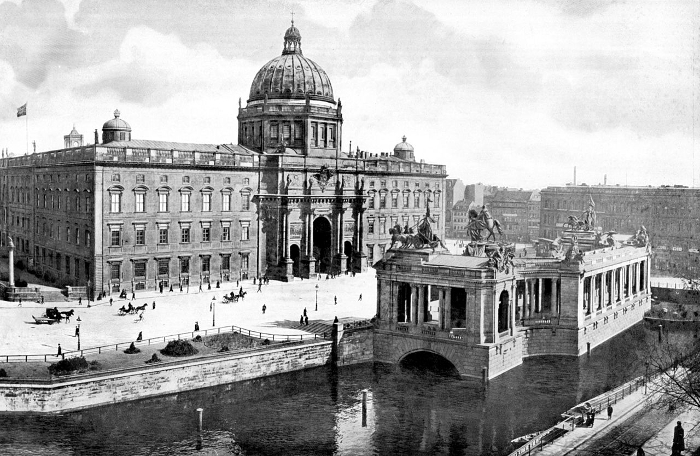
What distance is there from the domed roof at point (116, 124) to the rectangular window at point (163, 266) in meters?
15.7

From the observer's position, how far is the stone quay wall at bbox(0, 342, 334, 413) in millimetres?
43406

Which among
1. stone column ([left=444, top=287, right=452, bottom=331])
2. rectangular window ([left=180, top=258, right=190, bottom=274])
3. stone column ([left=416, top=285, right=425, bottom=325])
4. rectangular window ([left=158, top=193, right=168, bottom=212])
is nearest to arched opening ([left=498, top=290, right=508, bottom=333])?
stone column ([left=444, top=287, right=452, bottom=331])

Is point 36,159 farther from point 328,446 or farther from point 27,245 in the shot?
point 328,446

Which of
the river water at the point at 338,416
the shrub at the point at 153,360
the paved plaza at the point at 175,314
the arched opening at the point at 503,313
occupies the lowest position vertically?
the river water at the point at 338,416

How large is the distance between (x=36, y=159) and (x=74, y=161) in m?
15.3

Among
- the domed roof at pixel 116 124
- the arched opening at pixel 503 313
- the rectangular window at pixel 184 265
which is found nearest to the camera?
the arched opening at pixel 503 313

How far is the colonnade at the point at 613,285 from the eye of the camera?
215 ft

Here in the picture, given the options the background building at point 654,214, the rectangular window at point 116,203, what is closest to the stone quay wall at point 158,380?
the rectangular window at point 116,203

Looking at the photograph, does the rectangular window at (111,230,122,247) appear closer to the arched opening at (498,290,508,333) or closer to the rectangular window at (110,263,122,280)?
the rectangular window at (110,263,122,280)

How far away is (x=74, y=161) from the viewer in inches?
3113

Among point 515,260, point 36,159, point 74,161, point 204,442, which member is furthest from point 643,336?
point 36,159

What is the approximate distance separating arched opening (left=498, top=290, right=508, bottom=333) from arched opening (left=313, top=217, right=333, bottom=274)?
134 feet

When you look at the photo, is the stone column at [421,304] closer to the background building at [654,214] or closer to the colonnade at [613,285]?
the colonnade at [613,285]

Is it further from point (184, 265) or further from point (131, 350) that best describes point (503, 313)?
point (184, 265)
